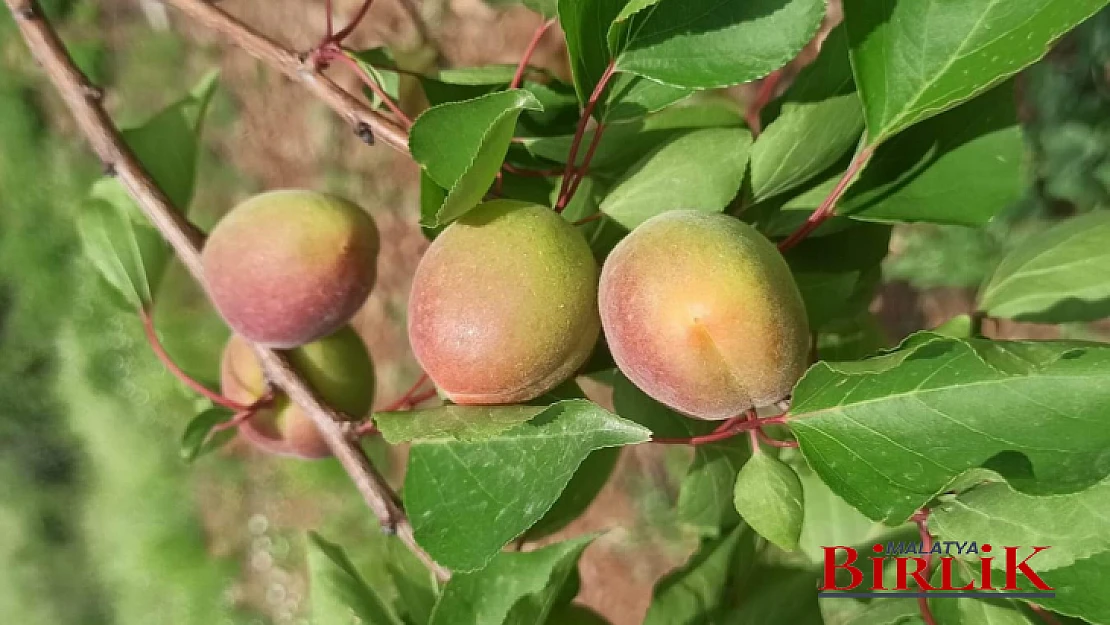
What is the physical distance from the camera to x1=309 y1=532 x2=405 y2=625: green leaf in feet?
1.80

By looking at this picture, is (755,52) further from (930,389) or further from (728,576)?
(728,576)

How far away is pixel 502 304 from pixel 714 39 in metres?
0.19

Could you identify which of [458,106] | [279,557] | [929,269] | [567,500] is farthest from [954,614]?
[279,557]

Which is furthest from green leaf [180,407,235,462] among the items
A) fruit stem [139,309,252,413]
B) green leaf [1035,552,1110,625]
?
green leaf [1035,552,1110,625]

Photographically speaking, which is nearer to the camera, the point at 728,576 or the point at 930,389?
the point at 930,389

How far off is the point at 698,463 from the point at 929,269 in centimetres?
69

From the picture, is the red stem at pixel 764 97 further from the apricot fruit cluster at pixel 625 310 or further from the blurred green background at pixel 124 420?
the blurred green background at pixel 124 420

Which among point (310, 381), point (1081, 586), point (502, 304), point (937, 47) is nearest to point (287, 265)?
point (310, 381)

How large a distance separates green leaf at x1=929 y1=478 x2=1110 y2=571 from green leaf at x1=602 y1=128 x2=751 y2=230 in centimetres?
24

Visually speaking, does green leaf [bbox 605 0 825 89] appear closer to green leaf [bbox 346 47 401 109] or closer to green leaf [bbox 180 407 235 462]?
green leaf [bbox 346 47 401 109]

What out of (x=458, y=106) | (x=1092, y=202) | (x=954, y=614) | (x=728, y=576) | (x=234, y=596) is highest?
(x=458, y=106)

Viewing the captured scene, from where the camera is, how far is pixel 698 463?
2.15 feet

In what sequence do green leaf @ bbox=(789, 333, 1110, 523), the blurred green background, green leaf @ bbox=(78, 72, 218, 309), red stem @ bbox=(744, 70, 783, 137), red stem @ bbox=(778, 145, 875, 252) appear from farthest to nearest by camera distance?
1. the blurred green background
2. green leaf @ bbox=(78, 72, 218, 309)
3. red stem @ bbox=(744, 70, 783, 137)
4. red stem @ bbox=(778, 145, 875, 252)
5. green leaf @ bbox=(789, 333, 1110, 523)

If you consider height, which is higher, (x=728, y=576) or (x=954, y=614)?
(x=954, y=614)
